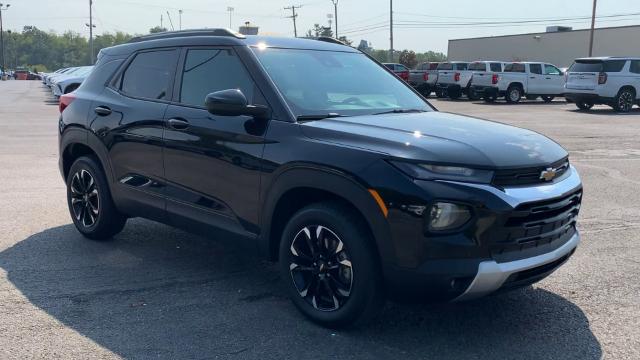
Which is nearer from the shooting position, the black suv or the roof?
the black suv

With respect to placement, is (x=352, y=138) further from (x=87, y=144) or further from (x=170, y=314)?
(x=87, y=144)

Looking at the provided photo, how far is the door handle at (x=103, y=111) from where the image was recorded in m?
5.66

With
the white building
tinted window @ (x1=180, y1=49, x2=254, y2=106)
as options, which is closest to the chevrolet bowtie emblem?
tinted window @ (x1=180, y1=49, x2=254, y2=106)

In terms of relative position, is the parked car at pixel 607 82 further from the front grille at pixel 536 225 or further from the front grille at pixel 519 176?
the front grille at pixel 519 176

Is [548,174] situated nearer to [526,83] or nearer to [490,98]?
[490,98]

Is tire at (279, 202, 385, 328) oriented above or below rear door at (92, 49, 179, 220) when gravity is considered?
below

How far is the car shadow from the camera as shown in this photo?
3.86m

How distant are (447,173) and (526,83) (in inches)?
1131

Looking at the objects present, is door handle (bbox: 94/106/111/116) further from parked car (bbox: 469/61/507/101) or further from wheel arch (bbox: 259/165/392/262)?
parked car (bbox: 469/61/507/101)

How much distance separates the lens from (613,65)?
23.0 meters

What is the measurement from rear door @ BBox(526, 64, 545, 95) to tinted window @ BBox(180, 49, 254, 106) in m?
27.9

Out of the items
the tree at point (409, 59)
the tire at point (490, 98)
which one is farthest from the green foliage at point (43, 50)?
the tire at point (490, 98)

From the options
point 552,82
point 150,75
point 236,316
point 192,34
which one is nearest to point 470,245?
point 236,316

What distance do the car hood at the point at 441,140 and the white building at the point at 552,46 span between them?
51932 mm
